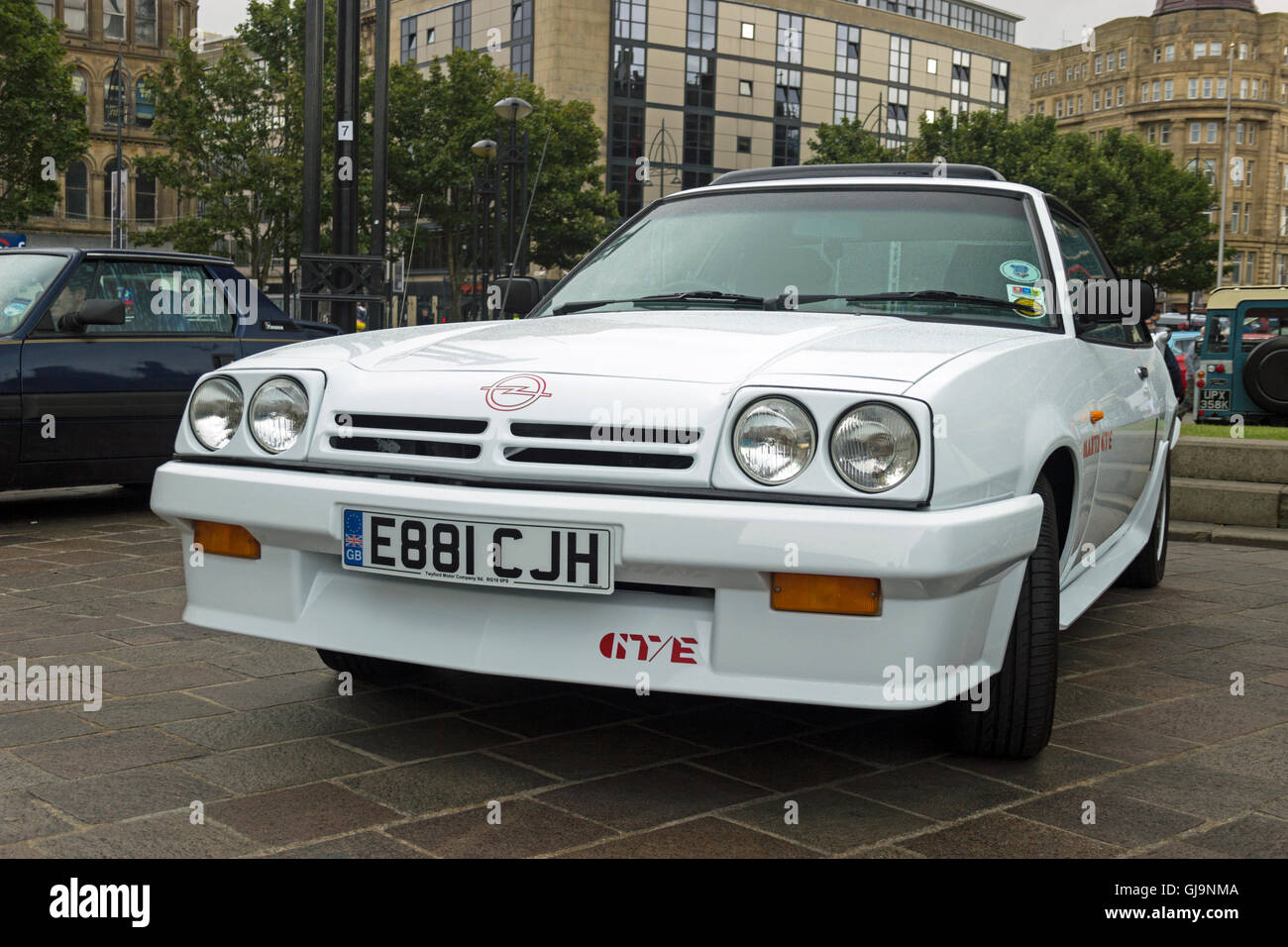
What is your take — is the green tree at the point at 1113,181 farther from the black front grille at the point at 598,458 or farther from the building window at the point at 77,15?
the black front grille at the point at 598,458

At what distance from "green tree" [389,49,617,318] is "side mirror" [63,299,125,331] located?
112ft

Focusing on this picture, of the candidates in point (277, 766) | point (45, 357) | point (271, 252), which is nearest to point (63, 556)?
point (45, 357)

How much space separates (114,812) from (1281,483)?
732cm

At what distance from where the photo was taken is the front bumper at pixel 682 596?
2.52m

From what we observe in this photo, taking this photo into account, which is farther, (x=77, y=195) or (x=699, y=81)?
(x=699, y=81)

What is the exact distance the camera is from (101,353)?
719cm

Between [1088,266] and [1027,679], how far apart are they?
2.25m

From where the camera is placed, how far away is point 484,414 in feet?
9.24

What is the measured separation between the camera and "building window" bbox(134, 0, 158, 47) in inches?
2013

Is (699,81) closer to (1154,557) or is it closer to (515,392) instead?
(1154,557)

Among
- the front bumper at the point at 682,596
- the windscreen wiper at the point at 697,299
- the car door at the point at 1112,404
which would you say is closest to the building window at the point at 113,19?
the car door at the point at 1112,404

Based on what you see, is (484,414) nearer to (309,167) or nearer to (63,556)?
(63,556)

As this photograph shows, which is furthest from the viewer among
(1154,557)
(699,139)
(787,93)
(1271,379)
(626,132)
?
(787,93)

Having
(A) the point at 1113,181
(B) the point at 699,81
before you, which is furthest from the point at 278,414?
(B) the point at 699,81
